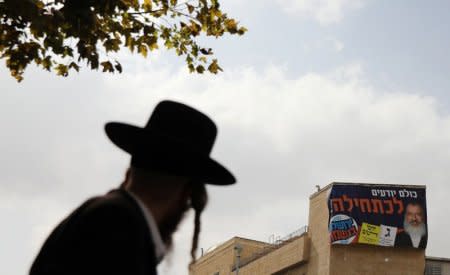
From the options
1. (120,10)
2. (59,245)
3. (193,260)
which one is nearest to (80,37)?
(120,10)

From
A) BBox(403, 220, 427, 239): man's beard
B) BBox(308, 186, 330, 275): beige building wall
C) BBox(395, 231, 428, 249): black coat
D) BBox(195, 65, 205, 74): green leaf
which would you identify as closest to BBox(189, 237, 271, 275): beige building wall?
BBox(308, 186, 330, 275): beige building wall

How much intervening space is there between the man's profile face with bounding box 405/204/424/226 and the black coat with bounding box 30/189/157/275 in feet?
155

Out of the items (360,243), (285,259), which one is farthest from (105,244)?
(285,259)

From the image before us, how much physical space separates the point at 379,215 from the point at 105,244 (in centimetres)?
4737

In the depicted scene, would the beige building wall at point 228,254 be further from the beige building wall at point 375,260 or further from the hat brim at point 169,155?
the hat brim at point 169,155

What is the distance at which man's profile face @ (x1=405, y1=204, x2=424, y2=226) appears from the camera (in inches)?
1865

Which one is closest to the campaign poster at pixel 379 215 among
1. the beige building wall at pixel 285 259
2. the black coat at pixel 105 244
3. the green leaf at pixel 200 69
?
the beige building wall at pixel 285 259

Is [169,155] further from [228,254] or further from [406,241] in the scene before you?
[228,254]

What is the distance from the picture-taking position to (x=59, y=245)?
2.17 m

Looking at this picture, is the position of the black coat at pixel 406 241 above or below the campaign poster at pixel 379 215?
below

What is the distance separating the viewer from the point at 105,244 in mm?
2064

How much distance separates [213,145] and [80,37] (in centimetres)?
506

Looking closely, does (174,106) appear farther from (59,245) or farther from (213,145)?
(59,245)

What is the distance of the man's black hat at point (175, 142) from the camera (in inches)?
96.6
